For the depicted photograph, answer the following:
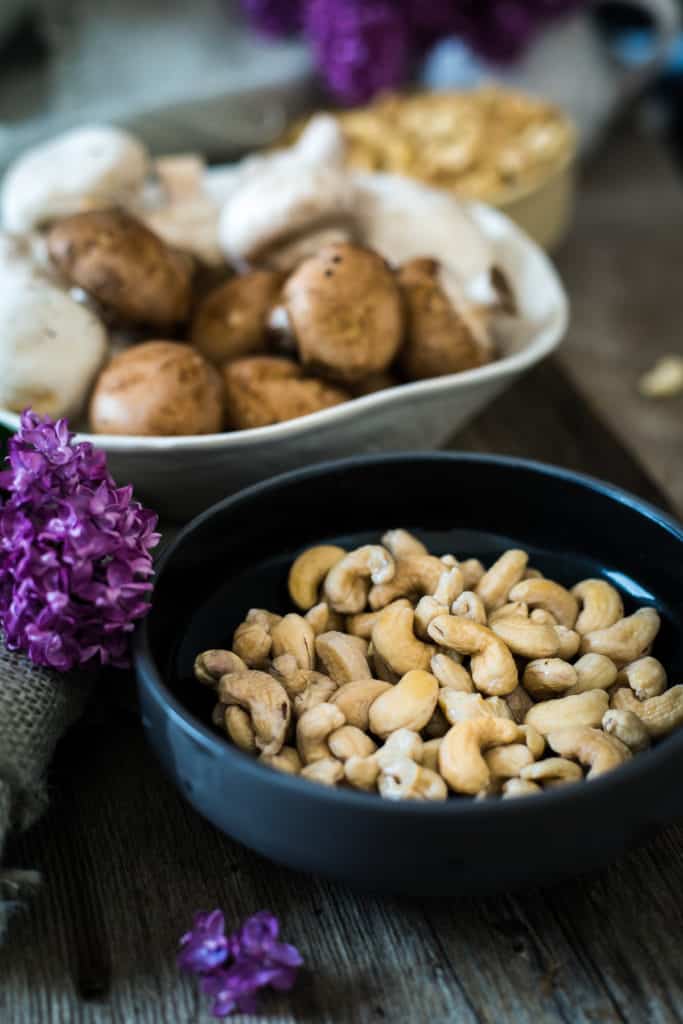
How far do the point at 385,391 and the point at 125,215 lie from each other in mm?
201

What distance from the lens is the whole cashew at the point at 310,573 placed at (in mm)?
524

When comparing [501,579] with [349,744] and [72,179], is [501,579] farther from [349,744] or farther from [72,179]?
[72,179]

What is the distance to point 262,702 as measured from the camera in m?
0.44

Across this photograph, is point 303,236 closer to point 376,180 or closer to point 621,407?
point 376,180

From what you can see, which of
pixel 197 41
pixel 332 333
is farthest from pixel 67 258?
pixel 197 41

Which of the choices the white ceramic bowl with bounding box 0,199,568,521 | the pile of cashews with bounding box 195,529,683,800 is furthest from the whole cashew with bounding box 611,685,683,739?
the white ceramic bowl with bounding box 0,199,568,521

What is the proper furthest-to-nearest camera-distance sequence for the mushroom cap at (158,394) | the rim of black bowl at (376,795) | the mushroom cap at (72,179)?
the mushroom cap at (72,179) → the mushroom cap at (158,394) → the rim of black bowl at (376,795)

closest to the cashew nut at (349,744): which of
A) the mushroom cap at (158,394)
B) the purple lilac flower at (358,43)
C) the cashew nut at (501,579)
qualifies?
the cashew nut at (501,579)

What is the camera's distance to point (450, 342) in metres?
0.64

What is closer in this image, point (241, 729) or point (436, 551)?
point (241, 729)

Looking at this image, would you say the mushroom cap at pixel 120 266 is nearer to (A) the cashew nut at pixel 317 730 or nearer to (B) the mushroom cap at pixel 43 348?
(B) the mushroom cap at pixel 43 348

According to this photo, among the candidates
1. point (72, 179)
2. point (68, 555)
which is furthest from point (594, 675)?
point (72, 179)

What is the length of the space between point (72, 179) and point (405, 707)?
1.45 ft

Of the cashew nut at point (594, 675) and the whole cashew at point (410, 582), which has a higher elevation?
the cashew nut at point (594, 675)
